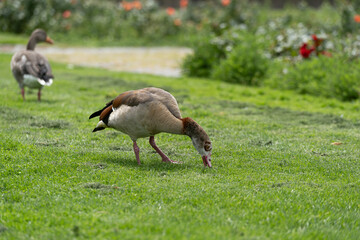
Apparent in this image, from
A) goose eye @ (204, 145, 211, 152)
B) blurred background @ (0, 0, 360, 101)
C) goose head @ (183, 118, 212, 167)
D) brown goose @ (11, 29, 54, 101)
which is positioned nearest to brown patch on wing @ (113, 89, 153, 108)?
goose head @ (183, 118, 212, 167)

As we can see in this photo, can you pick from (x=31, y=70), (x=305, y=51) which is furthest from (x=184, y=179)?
(x=305, y=51)

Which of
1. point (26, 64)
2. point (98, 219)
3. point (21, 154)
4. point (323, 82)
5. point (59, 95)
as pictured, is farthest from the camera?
point (323, 82)

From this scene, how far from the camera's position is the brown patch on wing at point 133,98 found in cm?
581

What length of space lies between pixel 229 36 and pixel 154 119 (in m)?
9.66

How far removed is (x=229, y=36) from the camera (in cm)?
1491

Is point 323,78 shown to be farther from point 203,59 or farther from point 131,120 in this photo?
point 131,120

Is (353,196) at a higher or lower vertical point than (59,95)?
higher

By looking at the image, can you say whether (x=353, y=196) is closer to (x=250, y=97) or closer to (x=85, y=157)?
(x=85, y=157)

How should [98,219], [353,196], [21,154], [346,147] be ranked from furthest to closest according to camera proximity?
1. [346,147]
2. [21,154]
3. [353,196]
4. [98,219]

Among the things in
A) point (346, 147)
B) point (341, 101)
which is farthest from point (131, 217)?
point (341, 101)

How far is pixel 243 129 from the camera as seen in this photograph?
8.12m

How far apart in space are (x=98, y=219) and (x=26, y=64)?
20.3 ft

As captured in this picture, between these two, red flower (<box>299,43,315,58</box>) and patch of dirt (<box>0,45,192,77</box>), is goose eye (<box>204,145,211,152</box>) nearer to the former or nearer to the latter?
red flower (<box>299,43,315,58</box>)

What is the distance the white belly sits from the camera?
5.75m
